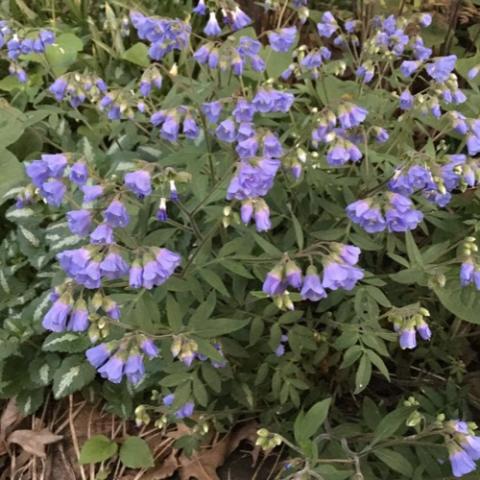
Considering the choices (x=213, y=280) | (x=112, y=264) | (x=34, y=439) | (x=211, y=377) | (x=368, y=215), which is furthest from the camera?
(x=34, y=439)

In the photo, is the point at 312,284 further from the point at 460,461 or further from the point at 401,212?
the point at 460,461

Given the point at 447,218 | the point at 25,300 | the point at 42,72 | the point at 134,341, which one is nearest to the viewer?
the point at 134,341

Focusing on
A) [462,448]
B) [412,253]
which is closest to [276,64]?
[412,253]

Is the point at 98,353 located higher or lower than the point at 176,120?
lower

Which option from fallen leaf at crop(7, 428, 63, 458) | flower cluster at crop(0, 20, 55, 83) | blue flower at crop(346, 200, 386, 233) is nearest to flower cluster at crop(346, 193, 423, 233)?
blue flower at crop(346, 200, 386, 233)

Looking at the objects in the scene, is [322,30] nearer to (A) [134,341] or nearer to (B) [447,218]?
(B) [447,218]

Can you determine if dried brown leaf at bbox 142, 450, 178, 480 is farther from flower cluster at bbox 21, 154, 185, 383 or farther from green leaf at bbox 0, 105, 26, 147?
green leaf at bbox 0, 105, 26, 147

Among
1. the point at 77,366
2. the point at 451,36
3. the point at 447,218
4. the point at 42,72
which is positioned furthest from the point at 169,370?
the point at 451,36

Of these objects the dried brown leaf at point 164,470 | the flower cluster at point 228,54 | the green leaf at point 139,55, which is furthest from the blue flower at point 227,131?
the green leaf at point 139,55
